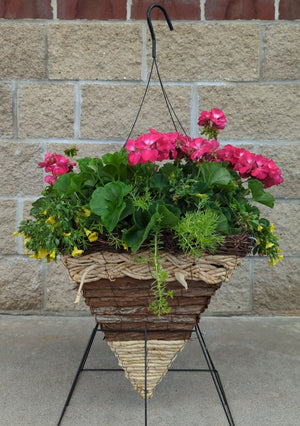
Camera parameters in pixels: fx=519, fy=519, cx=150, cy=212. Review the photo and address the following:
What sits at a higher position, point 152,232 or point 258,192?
point 258,192

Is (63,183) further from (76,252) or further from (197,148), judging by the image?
(197,148)

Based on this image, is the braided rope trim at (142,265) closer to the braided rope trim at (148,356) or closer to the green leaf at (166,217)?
the green leaf at (166,217)

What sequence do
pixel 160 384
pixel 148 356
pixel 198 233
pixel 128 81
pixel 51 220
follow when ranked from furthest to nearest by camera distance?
1. pixel 128 81
2. pixel 160 384
3. pixel 148 356
4. pixel 51 220
5. pixel 198 233

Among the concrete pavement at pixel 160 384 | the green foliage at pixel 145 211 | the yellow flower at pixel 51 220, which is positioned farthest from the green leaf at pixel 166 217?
the concrete pavement at pixel 160 384

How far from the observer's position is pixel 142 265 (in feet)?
4.87

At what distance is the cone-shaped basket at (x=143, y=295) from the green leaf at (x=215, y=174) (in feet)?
0.57

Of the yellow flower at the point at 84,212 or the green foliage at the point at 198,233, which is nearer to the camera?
the green foliage at the point at 198,233

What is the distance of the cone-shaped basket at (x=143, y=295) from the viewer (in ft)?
4.89

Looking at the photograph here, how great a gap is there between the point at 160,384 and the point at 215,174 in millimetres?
879

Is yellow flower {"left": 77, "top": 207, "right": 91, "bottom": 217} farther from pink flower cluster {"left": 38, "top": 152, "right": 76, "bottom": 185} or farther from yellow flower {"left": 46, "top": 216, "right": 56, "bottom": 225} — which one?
pink flower cluster {"left": 38, "top": 152, "right": 76, "bottom": 185}

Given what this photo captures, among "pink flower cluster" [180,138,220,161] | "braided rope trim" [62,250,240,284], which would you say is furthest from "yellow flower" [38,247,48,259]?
"pink flower cluster" [180,138,220,161]

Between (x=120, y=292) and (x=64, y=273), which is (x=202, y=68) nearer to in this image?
(x=64, y=273)

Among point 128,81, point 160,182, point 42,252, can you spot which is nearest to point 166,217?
point 160,182

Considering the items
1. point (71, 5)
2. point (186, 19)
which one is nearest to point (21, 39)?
point (71, 5)
